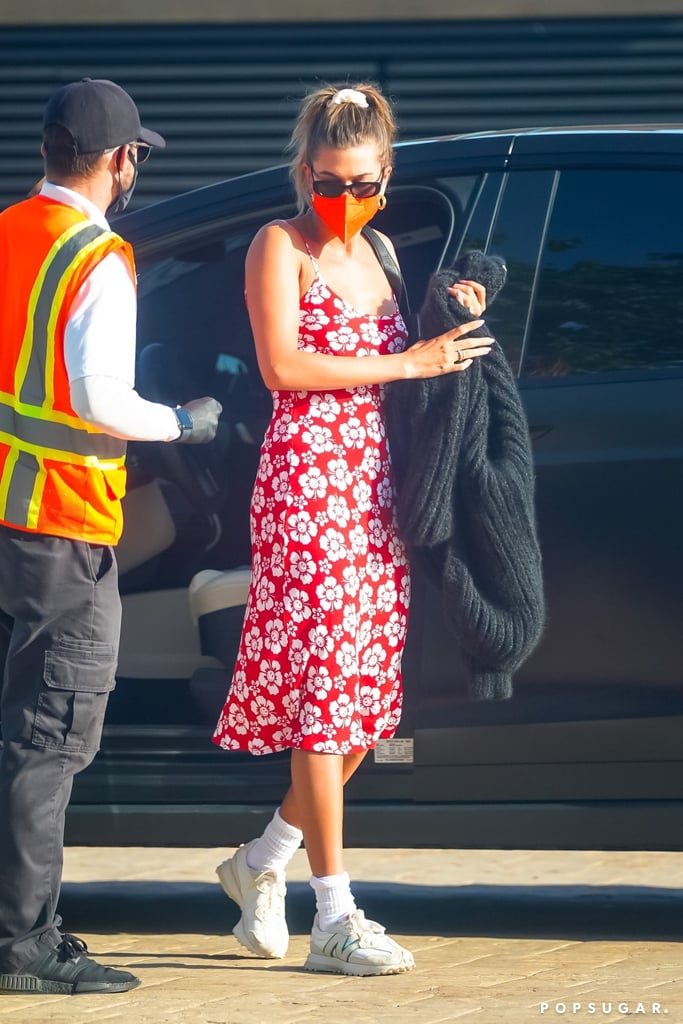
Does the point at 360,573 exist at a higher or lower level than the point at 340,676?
higher

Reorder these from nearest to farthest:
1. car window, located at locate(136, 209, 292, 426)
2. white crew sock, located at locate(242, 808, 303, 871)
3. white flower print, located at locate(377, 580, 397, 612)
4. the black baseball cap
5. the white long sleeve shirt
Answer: the white long sleeve shirt, the black baseball cap, white flower print, located at locate(377, 580, 397, 612), white crew sock, located at locate(242, 808, 303, 871), car window, located at locate(136, 209, 292, 426)

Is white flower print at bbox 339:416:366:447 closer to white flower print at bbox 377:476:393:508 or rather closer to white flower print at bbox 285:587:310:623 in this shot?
white flower print at bbox 377:476:393:508

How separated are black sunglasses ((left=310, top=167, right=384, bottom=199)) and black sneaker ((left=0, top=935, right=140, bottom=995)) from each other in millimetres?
1523

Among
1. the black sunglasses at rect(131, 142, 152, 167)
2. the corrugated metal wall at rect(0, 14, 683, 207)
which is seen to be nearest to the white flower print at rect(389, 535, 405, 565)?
the black sunglasses at rect(131, 142, 152, 167)

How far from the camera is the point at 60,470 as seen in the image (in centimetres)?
301

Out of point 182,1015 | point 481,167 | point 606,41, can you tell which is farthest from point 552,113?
point 182,1015

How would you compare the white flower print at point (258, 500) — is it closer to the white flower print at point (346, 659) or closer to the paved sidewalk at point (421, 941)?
the white flower print at point (346, 659)

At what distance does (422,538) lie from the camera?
3229mm

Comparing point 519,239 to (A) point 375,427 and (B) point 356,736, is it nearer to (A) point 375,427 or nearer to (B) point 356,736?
(A) point 375,427

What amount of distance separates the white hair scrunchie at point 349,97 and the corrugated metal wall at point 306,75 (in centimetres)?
486

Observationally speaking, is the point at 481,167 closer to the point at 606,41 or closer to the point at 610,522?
the point at 610,522

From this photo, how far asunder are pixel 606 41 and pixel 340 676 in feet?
18.3

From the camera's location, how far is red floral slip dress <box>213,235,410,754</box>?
3.22m

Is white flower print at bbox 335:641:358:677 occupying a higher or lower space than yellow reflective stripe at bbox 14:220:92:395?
lower
